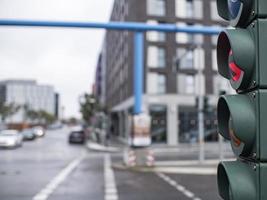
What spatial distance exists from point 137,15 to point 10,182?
2881 cm

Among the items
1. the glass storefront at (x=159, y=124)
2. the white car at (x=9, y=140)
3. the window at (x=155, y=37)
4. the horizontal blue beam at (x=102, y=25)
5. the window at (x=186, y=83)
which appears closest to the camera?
the horizontal blue beam at (x=102, y=25)

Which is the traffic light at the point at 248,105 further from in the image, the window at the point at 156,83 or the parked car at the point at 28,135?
the parked car at the point at 28,135

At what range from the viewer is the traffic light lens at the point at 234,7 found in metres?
2.43

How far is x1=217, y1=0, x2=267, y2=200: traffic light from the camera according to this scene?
217cm

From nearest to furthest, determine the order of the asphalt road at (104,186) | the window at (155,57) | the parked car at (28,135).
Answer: the asphalt road at (104,186) → the window at (155,57) → the parked car at (28,135)

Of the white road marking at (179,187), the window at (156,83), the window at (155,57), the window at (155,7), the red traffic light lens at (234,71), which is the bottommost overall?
the white road marking at (179,187)

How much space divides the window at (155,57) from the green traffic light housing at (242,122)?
3856cm

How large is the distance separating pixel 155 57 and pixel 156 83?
259 centimetres

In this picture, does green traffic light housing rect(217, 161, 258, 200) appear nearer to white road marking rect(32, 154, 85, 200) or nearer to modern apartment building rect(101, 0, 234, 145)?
white road marking rect(32, 154, 85, 200)

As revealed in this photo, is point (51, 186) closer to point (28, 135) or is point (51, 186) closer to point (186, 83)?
point (186, 83)

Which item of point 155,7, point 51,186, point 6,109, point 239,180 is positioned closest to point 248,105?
point 239,180

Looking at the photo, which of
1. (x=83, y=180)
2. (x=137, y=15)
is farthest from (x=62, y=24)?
(x=137, y=15)

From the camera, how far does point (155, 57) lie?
41250 millimetres

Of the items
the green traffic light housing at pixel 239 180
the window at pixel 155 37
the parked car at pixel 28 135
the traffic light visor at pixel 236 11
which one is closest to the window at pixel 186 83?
the window at pixel 155 37
